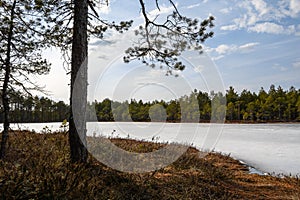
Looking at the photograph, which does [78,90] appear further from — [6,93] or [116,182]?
[6,93]

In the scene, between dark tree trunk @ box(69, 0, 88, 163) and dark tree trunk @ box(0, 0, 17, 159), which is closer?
dark tree trunk @ box(69, 0, 88, 163)

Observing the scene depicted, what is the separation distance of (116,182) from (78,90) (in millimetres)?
1912

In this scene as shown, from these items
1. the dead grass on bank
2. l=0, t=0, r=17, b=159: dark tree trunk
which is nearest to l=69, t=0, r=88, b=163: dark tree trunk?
the dead grass on bank

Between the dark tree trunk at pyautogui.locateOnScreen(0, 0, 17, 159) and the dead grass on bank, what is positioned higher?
the dark tree trunk at pyautogui.locateOnScreen(0, 0, 17, 159)

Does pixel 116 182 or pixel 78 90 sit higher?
pixel 78 90

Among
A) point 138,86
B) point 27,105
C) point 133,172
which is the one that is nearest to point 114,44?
point 138,86

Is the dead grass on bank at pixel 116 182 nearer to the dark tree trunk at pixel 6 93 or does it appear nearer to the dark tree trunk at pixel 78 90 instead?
the dark tree trunk at pixel 78 90

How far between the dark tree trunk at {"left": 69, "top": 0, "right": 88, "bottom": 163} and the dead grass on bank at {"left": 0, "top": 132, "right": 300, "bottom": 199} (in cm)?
35

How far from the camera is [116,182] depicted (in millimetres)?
5152

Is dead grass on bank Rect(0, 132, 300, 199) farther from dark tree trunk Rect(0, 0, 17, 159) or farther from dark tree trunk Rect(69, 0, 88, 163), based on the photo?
dark tree trunk Rect(0, 0, 17, 159)

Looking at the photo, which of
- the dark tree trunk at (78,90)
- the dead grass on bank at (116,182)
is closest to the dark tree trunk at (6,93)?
the dead grass on bank at (116,182)

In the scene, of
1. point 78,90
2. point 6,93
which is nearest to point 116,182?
point 78,90

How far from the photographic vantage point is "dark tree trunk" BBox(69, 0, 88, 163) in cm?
572

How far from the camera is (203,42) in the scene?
673 cm
